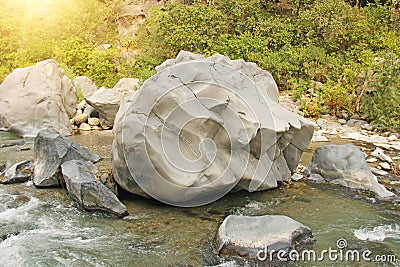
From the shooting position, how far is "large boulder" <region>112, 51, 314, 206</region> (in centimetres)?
562

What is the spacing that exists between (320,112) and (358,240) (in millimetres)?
7749

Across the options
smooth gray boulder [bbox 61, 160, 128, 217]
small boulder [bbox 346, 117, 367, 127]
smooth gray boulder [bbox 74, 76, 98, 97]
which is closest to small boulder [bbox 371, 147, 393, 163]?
small boulder [bbox 346, 117, 367, 127]

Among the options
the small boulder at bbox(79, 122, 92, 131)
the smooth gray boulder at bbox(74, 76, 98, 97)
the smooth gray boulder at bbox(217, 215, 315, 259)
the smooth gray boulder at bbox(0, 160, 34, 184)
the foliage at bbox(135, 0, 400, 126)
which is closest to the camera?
the smooth gray boulder at bbox(217, 215, 315, 259)

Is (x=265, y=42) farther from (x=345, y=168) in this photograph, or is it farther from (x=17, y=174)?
(x=17, y=174)

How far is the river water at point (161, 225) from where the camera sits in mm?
4434

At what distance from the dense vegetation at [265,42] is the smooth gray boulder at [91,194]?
26.1 ft

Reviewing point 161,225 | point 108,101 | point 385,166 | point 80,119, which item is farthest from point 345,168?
point 80,119

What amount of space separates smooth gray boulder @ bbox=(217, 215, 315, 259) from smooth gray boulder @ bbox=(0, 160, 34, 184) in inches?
150

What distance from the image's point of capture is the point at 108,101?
11484 mm

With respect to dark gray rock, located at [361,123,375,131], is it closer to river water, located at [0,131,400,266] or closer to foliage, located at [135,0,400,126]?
foliage, located at [135,0,400,126]

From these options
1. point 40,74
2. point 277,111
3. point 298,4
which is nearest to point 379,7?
point 298,4

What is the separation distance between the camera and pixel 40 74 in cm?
1227

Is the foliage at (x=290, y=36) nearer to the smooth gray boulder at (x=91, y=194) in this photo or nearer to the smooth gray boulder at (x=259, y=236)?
the smooth gray boulder at (x=91, y=194)

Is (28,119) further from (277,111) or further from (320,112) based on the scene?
(320,112)
